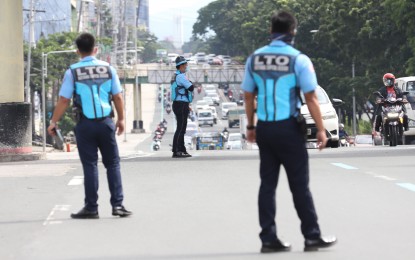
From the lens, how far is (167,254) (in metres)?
9.22

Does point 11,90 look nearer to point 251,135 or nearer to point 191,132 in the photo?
point 251,135

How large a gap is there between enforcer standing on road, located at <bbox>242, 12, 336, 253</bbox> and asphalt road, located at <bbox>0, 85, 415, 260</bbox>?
23 cm

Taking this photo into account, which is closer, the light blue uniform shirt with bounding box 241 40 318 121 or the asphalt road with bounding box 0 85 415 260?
the light blue uniform shirt with bounding box 241 40 318 121

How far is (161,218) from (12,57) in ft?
44.1

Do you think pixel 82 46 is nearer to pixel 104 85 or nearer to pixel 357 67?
pixel 104 85

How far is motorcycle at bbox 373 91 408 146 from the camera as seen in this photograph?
27366mm

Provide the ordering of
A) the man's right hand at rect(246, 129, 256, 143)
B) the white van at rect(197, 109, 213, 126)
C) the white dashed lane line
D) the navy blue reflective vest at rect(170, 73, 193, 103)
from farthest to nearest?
the white van at rect(197, 109, 213, 126)
the navy blue reflective vest at rect(170, 73, 193, 103)
the white dashed lane line
the man's right hand at rect(246, 129, 256, 143)

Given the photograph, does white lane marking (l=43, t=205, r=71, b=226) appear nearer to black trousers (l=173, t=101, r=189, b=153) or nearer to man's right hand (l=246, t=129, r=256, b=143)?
man's right hand (l=246, t=129, r=256, b=143)

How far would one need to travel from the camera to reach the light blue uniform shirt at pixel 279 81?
358 inches

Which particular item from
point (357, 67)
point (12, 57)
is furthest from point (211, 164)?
point (357, 67)

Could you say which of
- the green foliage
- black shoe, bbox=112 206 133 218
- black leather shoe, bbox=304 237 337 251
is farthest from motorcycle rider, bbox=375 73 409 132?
the green foliage

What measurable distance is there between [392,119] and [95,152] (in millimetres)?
16966

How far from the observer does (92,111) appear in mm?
11422

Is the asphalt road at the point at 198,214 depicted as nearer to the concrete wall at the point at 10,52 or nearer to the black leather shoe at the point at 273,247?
the black leather shoe at the point at 273,247
